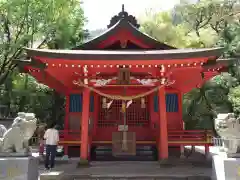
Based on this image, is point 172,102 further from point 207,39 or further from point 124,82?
point 207,39

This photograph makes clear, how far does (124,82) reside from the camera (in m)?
11.1

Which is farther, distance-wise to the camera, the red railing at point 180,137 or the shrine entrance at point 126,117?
the shrine entrance at point 126,117

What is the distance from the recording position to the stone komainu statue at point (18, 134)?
27.0ft

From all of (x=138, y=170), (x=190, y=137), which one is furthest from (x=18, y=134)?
(x=190, y=137)

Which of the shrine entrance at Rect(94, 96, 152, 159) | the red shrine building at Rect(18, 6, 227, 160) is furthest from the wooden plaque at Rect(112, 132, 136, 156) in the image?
the shrine entrance at Rect(94, 96, 152, 159)

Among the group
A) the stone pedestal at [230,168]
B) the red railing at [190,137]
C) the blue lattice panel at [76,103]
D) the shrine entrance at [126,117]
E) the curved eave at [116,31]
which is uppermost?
the curved eave at [116,31]

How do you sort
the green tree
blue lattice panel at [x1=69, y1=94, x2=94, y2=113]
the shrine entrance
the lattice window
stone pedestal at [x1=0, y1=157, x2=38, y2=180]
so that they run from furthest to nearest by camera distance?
the green tree < blue lattice panel at [x1=69, y1=94, x2=94, y2=113] < the lattice window < the shrine entrance < stone pedestal at [x1=0, y1=157, x2=38, y2=180]

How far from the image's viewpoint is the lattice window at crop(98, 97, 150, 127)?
44.2ft

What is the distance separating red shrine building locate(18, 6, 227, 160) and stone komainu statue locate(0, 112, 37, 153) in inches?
88.3

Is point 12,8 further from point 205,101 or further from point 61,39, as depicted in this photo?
point 205,101

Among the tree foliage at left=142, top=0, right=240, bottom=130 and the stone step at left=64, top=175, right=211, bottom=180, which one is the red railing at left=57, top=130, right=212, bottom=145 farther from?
the tree foliage at left=142, top=0, right=240, bottom=130

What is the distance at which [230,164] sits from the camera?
314 inches

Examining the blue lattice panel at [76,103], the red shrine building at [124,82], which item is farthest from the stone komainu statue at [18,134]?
the blue lattice panel at [76,103]

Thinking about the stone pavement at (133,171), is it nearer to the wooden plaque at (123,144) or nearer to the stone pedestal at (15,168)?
the wooden plaque at (123,144)
